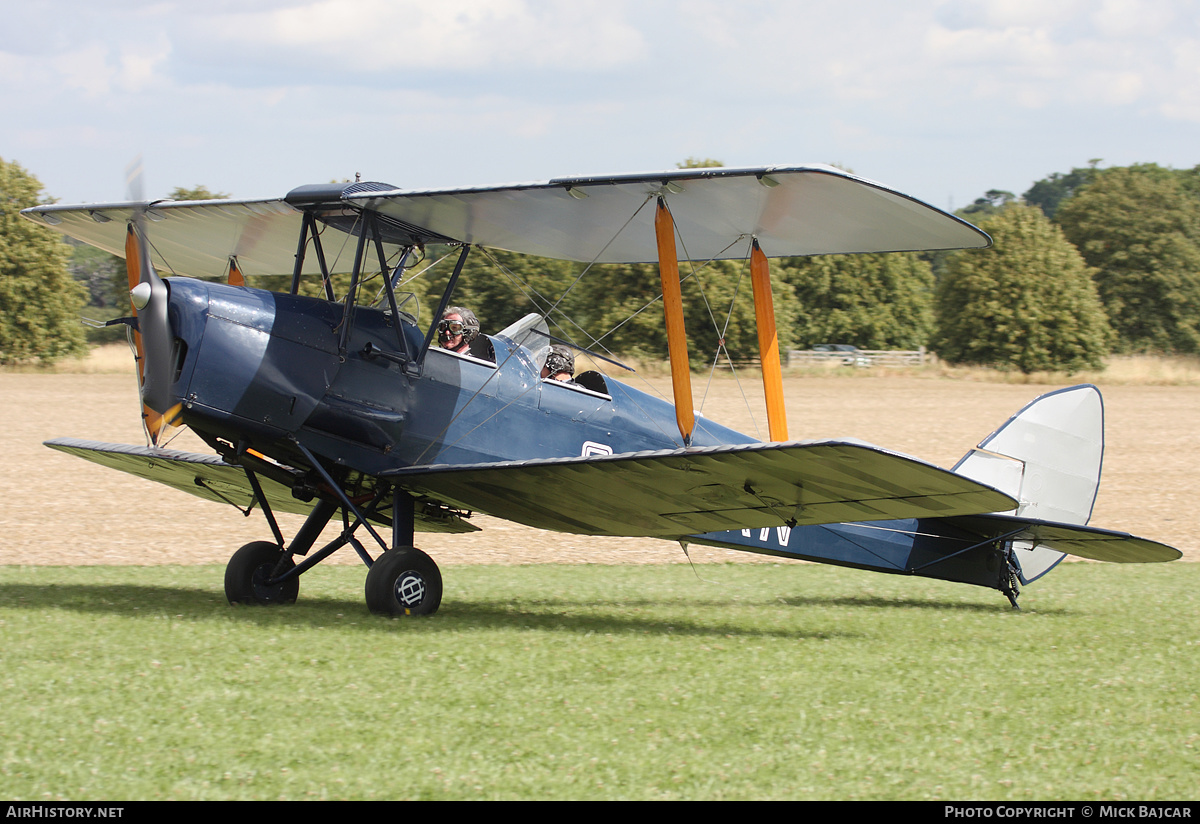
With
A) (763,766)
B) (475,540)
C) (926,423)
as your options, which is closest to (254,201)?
(763,766)

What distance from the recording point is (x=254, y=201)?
8266mm

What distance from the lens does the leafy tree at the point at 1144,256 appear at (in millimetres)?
73375

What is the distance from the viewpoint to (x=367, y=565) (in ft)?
24.9

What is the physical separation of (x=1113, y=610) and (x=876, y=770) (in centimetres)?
575

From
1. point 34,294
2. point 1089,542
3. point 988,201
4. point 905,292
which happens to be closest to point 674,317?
point 1089,542

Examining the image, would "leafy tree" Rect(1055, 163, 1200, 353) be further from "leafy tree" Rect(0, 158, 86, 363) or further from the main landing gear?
the main landing gear

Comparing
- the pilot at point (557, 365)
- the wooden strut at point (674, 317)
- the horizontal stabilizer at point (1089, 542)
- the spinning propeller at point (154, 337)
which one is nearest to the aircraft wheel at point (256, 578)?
the spinning propeller at point (154, 337)

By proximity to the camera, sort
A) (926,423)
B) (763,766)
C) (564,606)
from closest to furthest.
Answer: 1. (763,766)
2. (564,606)
3. (926,423)

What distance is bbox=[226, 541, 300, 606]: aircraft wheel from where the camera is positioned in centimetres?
821

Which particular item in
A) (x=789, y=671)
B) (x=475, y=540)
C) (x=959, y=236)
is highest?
(x=959, y=236)

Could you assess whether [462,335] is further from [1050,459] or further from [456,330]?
[1050,459]

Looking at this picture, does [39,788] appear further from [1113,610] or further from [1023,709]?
[1113,610]
